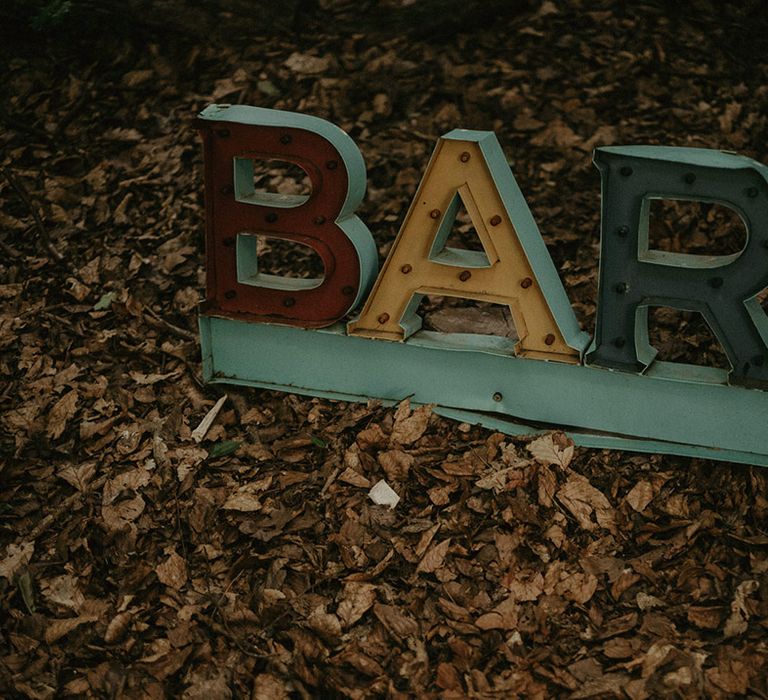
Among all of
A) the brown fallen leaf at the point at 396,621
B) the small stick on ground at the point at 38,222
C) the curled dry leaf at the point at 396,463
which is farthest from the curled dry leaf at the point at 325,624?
the small stick on ground at the point at 38,222

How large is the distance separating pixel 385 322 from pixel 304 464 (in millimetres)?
629

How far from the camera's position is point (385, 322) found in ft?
10.9

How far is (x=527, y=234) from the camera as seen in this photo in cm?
308

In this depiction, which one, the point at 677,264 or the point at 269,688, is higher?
the point at 677,264

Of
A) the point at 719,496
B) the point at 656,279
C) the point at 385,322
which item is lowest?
the point at 719,496

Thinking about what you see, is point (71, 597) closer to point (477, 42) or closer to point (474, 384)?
point (474, 384)

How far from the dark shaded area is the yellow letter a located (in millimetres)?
451

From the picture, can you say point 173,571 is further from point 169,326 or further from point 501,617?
point 169,326

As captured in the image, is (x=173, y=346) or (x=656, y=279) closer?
(x=656, y=279)

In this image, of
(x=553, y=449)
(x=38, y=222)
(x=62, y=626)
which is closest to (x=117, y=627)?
(x=62, y=626)

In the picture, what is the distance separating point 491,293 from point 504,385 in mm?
375

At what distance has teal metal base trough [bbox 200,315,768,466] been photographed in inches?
121

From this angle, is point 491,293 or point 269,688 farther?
point 491,293

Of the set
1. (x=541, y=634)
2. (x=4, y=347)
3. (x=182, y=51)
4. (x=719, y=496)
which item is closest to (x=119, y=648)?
(x=541, y=634)
